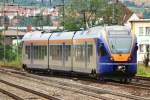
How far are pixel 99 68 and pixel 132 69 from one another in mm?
1541

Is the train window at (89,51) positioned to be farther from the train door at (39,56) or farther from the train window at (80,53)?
the train door at (39,56)

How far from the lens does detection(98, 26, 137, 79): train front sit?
26234mm

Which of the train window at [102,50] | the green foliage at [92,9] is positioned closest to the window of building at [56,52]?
the train window at [102,50]

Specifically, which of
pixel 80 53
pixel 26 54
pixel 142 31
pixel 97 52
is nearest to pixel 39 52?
pixel 26 54

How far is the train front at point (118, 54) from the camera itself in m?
26.2

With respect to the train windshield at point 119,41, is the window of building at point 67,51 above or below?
below

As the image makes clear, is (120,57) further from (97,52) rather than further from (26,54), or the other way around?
(26,54)

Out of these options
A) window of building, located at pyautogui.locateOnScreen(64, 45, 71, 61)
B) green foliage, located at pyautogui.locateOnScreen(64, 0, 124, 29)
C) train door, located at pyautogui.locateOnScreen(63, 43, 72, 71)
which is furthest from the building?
window of building, located at pyautogui.locateOnScreen(64, 45, 71, 61)

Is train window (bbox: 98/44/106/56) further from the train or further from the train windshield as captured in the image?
the train windshield

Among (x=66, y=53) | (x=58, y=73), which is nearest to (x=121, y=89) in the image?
(x=66, y=53)

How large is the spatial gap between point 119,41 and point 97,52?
112 centimetres

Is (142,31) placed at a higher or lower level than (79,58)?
lower

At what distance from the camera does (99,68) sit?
2638 centimetres

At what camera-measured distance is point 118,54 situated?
86.4 ft
